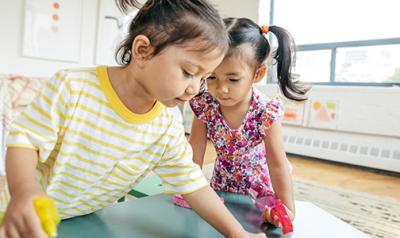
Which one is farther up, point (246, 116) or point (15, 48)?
point (15, 48)

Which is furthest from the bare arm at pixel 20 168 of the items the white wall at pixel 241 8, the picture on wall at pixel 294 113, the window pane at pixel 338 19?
the white wall at pixel 241 8

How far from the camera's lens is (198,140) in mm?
1035

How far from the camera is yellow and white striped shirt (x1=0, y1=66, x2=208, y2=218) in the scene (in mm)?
539

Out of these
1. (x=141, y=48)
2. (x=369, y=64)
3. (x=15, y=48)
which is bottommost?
(x=141, y=48)

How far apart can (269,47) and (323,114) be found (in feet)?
7.50

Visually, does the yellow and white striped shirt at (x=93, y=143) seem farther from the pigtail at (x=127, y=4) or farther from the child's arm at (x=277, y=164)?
the child's arm at (x=277, y=164)

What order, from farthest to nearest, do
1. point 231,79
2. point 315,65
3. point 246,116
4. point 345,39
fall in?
point 315,65, point 345,39, point 246,116, point 231,79

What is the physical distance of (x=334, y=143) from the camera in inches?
117

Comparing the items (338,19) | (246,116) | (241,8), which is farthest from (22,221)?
(241,8)

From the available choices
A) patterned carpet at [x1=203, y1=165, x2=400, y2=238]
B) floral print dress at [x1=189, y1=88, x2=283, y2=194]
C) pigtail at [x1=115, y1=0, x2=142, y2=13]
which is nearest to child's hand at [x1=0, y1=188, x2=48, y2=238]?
pigtail at [x1=115, y1=0, x2=142, y2=13]

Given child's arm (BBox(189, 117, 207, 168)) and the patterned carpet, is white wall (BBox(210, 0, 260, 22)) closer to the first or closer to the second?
the patterned carpet

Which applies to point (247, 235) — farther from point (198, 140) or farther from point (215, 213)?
point (198, 140)

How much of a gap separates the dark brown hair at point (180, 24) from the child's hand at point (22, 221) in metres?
0.31

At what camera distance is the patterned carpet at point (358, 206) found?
60.7 inches
